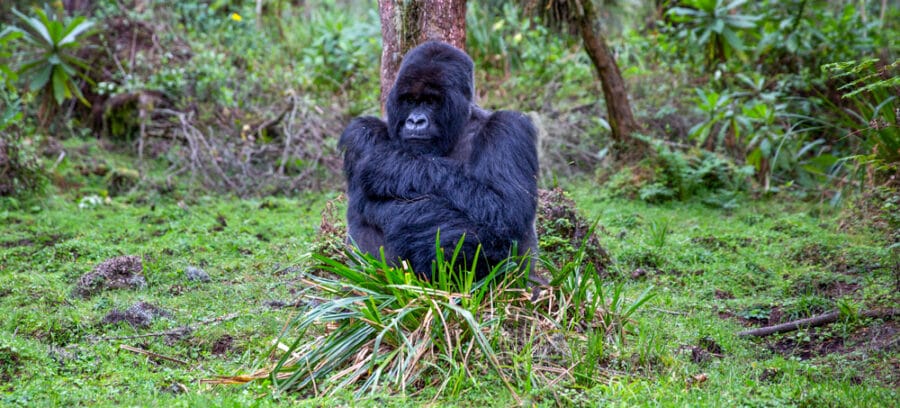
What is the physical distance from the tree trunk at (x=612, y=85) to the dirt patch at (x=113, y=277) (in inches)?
169

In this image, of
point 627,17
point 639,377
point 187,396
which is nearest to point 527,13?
point 639,377

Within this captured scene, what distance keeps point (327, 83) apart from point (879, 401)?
8581 millimetres

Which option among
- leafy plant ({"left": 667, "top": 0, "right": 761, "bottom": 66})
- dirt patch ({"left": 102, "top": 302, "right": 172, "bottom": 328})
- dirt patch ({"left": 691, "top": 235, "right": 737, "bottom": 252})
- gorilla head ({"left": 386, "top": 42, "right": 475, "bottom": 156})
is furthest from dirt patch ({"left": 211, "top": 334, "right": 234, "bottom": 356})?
leafy plant ({"left": 667, "top": 0, "right": 761, "bottom": 66})

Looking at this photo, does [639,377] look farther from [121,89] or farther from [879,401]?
[121,89]

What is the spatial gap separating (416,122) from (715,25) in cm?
588

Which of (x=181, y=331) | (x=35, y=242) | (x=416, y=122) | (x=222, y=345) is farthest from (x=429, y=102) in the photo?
(x=35, y=242)

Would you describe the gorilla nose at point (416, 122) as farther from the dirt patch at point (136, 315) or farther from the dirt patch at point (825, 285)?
the dirt patch at point (825, 285)

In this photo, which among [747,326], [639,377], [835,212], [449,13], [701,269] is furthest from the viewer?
[835,212]

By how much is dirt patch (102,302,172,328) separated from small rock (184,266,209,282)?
2.47 feet

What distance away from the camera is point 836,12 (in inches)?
475

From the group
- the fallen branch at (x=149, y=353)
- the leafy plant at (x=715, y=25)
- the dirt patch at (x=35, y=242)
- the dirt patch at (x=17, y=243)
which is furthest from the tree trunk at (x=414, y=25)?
the leafy plant at (x=715, y=25)

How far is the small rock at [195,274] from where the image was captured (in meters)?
5.24

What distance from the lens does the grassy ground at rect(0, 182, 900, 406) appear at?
10.8ft

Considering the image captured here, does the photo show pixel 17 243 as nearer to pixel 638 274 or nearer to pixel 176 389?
pixel 176 389
